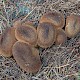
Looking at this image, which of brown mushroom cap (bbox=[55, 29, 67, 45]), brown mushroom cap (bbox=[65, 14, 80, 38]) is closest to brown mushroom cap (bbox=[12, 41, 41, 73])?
brown mushroom cap (bbox=[55, 29, 67, 45])

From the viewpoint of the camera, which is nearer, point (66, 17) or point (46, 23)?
point (46, 23)

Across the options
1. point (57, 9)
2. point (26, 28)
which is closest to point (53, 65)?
point (26, 28)

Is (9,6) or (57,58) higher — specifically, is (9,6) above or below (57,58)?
above

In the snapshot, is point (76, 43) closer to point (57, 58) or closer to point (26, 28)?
point (57, 58)

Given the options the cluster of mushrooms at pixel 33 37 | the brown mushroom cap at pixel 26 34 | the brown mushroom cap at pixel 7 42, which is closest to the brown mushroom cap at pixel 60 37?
the cluster of mushrooms at pixel 33 37

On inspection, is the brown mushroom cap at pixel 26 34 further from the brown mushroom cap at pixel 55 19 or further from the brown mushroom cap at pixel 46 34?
the brown mushroom cap at pixel 55 19

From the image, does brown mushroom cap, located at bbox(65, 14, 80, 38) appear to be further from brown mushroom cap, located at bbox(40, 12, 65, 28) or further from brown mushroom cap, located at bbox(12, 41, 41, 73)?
brown mushroom cap, located at bbox(12, 41, 41, 73)

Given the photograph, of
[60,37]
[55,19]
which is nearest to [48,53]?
[60,37]
